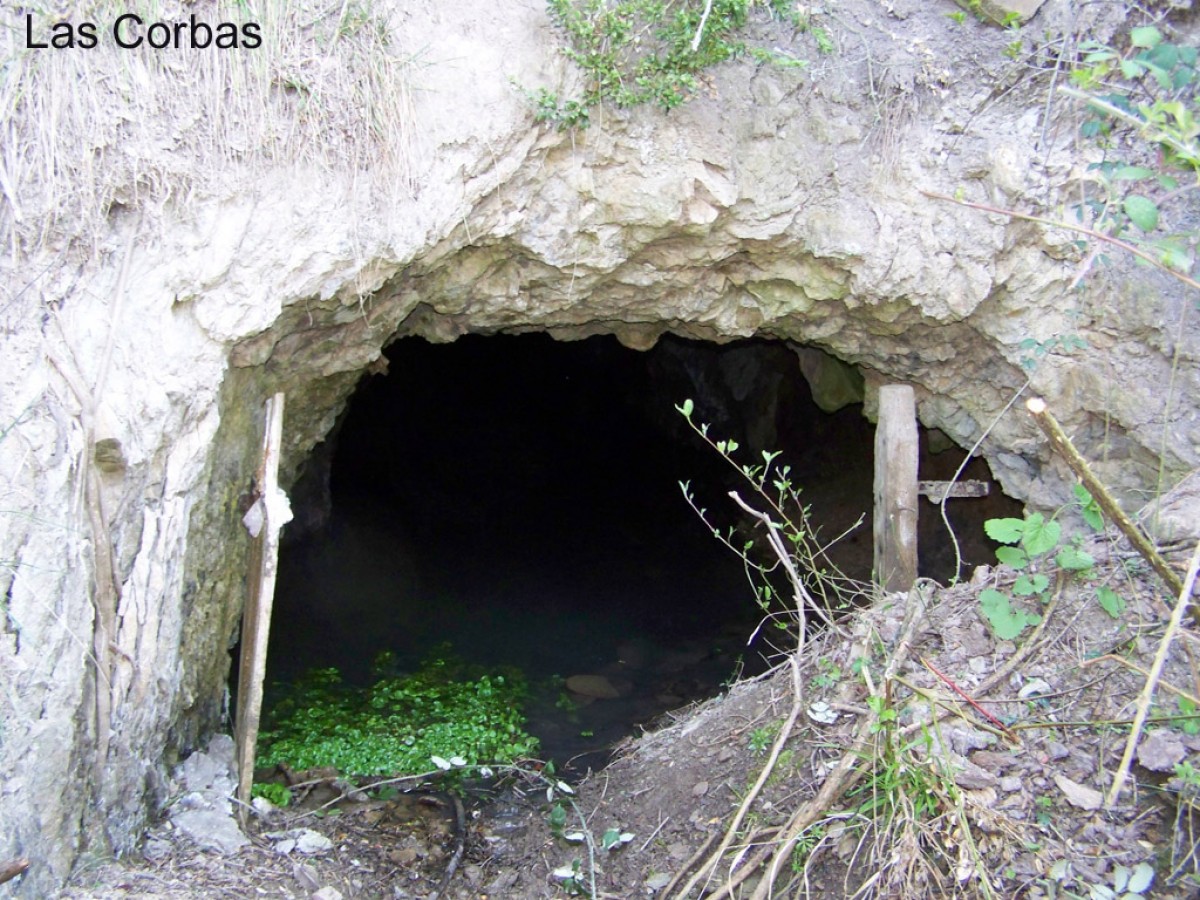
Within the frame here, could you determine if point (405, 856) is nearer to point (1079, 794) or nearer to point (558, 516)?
point (1079, 794)

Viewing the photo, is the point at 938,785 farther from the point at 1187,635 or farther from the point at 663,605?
the point at 663,605

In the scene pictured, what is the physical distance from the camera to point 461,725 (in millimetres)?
5414

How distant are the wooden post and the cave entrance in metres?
1.96

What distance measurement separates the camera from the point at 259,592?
3.72m

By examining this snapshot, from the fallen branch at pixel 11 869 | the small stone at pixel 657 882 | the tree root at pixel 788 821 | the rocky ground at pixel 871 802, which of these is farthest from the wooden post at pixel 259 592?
the tree root at pixel 788 821

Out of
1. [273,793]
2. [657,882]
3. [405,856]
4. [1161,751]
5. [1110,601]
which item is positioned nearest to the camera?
[1161,751]

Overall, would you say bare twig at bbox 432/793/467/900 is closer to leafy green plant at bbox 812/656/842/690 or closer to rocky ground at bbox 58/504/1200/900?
rocky ground at bbox 58/504/1200/900

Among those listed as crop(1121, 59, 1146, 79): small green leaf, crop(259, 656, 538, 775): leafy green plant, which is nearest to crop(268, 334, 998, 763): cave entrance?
crop(259, 656, 538, 775): leafy green plant

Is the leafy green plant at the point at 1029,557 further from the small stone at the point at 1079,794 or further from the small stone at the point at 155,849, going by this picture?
the small stone at the point at 155,849

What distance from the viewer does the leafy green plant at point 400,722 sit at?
4.79 metres

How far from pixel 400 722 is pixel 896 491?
121 inches

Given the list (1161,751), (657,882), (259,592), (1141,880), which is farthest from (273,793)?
(1161,751)

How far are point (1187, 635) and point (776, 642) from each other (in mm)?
4605

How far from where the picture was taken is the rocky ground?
108 inches
